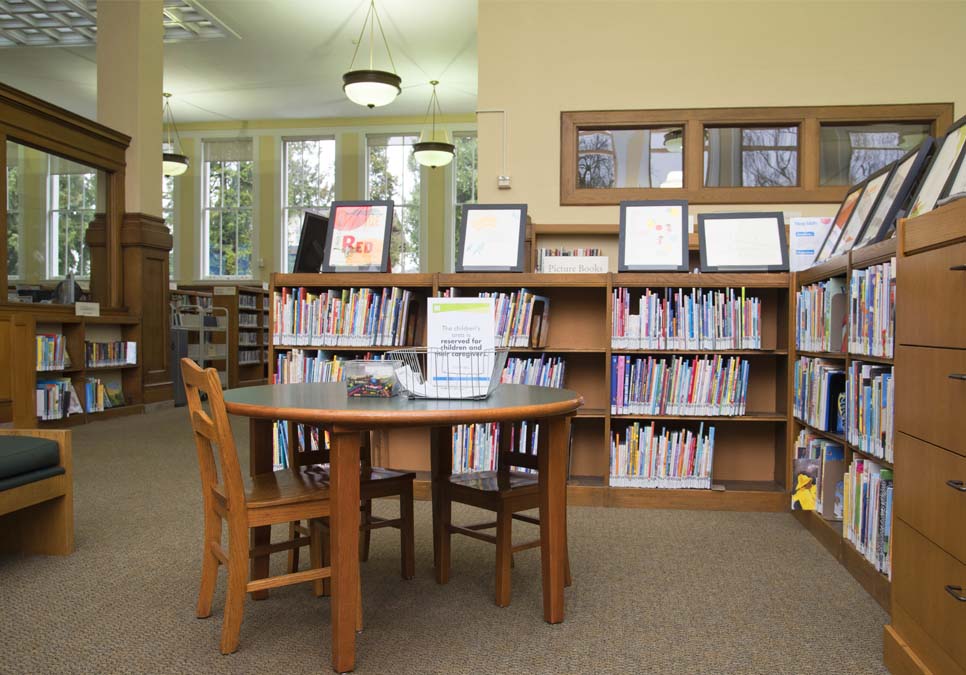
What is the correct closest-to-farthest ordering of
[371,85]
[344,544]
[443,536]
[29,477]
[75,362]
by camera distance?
[344,544] < [443,536] < [29,477] < [75,362] < [371,85]

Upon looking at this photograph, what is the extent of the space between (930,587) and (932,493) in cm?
22

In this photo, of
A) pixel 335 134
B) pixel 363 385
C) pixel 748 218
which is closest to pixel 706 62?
pixel 748 218

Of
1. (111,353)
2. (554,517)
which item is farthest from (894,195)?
(111,353)

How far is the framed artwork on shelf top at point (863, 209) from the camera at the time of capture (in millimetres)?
3139

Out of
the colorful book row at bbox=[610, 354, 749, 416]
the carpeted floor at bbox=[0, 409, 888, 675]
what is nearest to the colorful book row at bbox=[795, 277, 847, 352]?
the colorful book row at bbox=[610, 354, 749, 416]

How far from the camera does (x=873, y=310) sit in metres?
2.59

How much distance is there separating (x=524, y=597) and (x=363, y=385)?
931mm

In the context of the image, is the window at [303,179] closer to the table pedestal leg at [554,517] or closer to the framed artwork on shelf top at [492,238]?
the framed artwork on shelf top at [492,238]

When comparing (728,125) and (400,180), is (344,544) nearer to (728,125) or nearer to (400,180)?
(728,125)

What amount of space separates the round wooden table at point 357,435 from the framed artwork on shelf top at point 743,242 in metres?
1.82

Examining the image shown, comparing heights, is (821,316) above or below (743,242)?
below

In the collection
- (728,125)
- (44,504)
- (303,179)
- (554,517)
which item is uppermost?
(303,179)

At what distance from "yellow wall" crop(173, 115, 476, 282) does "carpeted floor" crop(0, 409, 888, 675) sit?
10527mm

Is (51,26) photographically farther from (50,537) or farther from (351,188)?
(50,537)
